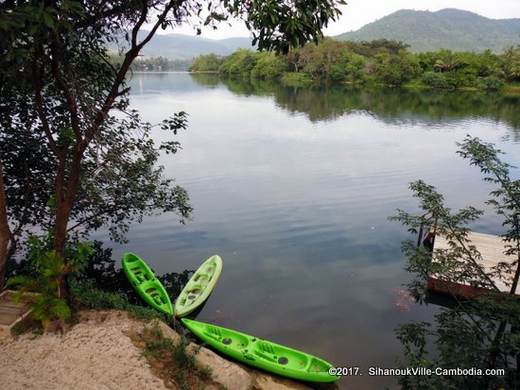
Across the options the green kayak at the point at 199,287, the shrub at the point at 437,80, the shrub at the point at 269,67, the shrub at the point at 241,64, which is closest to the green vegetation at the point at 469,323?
the green kayak at the point at 199,287

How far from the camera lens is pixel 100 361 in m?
8.14

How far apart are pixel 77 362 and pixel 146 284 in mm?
5351

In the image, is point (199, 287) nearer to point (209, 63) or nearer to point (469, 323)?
point (469, 323)

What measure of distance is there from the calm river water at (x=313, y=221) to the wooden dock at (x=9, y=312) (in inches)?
215

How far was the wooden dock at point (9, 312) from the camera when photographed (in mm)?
8594

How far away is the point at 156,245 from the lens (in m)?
17.1

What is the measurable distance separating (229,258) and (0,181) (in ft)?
34.3

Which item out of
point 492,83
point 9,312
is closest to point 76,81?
point 9,312

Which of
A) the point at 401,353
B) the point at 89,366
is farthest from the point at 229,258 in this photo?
the point at 89,366

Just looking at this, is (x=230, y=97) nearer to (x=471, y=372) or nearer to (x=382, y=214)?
(x=382, y=214)

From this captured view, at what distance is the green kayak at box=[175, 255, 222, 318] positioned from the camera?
1233cm

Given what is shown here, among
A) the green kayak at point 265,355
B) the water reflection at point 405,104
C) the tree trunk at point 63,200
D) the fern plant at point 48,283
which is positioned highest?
the water reflection at point 405,104

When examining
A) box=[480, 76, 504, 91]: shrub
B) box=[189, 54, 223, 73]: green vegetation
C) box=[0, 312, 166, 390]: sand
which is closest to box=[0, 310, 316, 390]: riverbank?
box=[0, 312, 166, 390]: sand

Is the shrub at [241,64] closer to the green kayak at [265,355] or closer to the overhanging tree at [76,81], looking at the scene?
the overhanging tree at [76,81]
